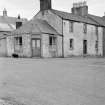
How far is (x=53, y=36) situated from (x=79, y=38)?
5.93m

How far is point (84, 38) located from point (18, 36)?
38.8ft

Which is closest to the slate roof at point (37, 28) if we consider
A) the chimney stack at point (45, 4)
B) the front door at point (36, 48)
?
the front door at point (36, 48)

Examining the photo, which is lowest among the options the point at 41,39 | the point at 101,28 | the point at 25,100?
the point at 25,100

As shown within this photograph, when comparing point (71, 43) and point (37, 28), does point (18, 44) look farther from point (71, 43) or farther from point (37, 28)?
point (71, 43)

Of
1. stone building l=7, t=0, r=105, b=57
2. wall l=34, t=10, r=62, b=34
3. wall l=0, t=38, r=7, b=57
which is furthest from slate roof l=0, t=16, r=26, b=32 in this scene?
wall l=34, t=10, r=62, b=34

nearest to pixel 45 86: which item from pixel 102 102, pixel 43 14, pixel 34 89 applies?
pixel 34 89

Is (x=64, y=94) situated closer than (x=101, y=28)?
Yes

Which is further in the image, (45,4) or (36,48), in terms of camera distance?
(45,4)

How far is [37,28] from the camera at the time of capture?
27.8m

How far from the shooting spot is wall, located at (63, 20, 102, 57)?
30183 mm

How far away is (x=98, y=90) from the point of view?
21.3 feet

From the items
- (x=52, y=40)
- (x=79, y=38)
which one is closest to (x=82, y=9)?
(x=79, y=38)

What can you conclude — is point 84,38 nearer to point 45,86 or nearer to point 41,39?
point 41,39

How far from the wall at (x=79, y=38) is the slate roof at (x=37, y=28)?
2.23 metres
